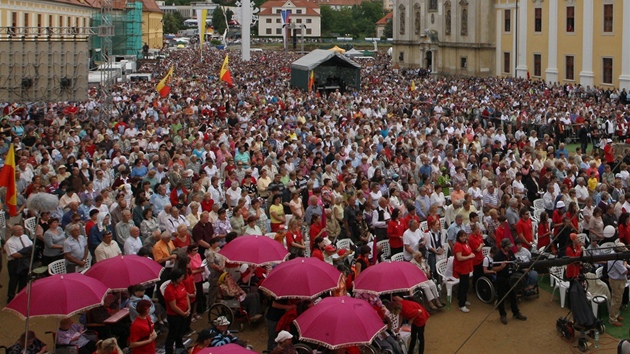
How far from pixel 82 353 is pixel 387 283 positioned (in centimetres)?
389

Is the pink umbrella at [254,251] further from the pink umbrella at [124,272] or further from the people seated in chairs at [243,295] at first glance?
the pink umbrella at [124,272]

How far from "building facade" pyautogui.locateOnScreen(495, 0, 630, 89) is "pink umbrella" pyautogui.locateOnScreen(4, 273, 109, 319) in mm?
39299

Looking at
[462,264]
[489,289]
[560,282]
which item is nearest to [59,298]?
[462,264]

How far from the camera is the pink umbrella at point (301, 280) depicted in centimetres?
1028

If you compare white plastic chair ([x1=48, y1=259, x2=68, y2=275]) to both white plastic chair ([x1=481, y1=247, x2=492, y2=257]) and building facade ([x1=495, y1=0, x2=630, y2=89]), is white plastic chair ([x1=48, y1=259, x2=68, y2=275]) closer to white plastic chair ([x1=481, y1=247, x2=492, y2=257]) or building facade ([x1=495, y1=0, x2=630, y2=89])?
white plastic chair ([x1=481, y1=247, x2=492, y2=257])

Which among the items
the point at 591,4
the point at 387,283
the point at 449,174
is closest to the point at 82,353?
the point at 387,283

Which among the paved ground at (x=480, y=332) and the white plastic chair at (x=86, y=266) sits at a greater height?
the white plastic chair at (x=86, y=266)

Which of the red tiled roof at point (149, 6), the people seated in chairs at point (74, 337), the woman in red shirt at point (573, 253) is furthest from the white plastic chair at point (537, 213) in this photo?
the red tiled roof at point (149, 6)

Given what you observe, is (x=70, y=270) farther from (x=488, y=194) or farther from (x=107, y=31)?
(x=107, y=31)

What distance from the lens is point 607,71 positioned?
151 feet

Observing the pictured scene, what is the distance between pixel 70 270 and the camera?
12492mm

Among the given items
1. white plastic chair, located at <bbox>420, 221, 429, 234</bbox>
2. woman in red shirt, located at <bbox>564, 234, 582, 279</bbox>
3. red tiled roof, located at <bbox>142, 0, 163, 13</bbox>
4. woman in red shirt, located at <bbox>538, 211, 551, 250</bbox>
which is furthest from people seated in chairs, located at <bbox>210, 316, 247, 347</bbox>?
red tiled roof, located at <bbox>142, 0, 163, 13</bbox>

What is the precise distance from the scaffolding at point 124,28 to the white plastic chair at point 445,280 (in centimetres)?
3584

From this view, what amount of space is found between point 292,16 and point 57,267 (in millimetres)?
145519
